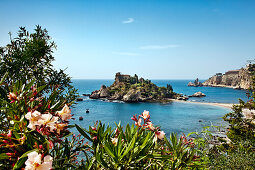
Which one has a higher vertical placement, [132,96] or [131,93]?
[131,93]

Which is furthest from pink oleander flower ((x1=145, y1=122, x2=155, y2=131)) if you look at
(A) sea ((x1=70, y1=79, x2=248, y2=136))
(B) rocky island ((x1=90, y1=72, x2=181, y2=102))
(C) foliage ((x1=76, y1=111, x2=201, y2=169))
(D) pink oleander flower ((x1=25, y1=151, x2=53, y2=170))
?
(B) rocky island ((x1=90, y1=72, x2=181, y2=102))

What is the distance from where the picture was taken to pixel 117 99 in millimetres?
56719

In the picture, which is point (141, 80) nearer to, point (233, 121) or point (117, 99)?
point (117, 99)

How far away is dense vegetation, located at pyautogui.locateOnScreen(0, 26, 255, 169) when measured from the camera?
1.02 m

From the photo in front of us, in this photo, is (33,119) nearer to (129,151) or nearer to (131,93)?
(129,151)

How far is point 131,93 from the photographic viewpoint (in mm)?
55406

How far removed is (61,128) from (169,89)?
66.0 meters

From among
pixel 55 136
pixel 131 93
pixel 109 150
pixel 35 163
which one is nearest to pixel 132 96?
pixel 131 93

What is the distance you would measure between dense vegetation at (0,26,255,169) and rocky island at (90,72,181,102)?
168 ft

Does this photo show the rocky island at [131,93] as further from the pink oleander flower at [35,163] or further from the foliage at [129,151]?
the pink oleander flower at [35,163]

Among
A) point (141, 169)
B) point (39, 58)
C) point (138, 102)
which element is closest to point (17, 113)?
point (141, 169)

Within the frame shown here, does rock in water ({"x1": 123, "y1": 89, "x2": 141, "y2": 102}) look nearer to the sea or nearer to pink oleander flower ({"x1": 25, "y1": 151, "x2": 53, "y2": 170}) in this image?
the sea

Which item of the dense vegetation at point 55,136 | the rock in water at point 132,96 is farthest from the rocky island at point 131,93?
the dense vegetation at point 55,136

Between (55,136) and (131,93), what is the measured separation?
54.3 m
